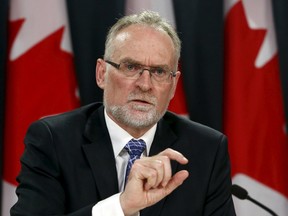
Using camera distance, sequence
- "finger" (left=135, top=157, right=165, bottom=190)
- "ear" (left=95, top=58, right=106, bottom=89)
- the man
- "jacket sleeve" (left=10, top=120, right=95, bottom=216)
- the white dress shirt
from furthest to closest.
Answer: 1. "ear" (left=95, top=58, right=106, bottom=89)
2. the white dress shirt
3. the man
4. "jacket sleeve" (left=10, top=120, right=95, bottom=216)
5. "finger" (left=135, top=157, right=165, bottom=190)

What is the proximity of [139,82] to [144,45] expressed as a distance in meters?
0.15

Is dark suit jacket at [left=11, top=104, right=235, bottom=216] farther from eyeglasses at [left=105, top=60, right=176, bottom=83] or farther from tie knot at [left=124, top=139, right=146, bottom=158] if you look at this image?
eyeglasses at [left=105, top=60, right=176, bottom=83]

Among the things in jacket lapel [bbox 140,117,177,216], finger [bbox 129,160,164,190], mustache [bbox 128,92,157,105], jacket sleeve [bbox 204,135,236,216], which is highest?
mustache [bbox 128,92,157,105]

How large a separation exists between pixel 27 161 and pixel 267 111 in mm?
1526

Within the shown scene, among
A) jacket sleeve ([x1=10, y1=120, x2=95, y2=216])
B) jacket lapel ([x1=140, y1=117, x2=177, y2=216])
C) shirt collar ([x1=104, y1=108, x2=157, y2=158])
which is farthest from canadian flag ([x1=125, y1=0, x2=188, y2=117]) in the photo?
jacket sleeve ([x1=10, y1=120, x2=95, y2=216])

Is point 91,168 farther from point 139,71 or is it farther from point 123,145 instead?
point 139,71

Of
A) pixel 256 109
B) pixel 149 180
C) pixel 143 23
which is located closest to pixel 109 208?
pixel 149 180

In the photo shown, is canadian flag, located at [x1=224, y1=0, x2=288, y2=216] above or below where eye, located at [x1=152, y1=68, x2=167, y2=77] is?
below

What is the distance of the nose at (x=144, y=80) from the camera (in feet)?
6.97

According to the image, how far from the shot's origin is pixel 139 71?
7.10ft

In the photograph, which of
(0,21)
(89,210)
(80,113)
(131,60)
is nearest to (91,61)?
(0,21)

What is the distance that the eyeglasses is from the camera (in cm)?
216

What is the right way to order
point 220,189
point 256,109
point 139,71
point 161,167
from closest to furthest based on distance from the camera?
point 161,167 → point 139,71 → point 220,189 → point 256,109

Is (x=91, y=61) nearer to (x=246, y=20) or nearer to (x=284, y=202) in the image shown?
(x=246, y=20)
